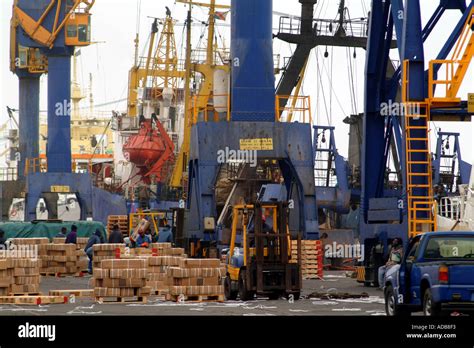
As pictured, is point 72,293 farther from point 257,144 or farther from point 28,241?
point 28,241

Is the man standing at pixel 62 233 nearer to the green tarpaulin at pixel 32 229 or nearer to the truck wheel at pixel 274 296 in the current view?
the green tarpaulin at pixel 32 229

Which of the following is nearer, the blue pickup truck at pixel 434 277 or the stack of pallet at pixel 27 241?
the blue pickup truck at pixel 434 277

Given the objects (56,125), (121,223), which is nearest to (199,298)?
(121,223)

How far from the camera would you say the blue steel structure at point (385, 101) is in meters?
28.6

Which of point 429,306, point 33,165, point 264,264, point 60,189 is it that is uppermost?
point 33,165

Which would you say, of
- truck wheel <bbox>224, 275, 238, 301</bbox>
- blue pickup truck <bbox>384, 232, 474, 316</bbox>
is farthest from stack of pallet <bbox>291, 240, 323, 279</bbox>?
blue pickup truck <bbox>384, 232, 474, 316</bbox>

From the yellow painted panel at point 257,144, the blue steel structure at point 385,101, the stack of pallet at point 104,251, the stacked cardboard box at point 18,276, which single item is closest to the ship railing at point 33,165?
the yellow painted panel at point 257,144

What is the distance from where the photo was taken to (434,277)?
17453 millimetres

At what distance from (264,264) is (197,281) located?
1.44 metres

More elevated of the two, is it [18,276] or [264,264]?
[264,264]

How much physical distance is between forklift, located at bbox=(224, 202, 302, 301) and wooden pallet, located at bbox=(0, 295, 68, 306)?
3.69 m

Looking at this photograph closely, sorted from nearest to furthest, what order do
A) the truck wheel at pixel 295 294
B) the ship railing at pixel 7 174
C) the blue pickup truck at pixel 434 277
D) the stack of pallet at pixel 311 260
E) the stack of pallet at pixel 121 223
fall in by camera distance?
the blue pickup truck at pixel 434 277 < the truck wheel at pixel 295 294 < the stack of pallet at pixel 311 260 < the stack of pallet at pixel 121 223 < the ship railing at pixel 7 174

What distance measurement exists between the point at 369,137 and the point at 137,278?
11.0 m

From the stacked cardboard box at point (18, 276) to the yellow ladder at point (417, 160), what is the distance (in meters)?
8.62
